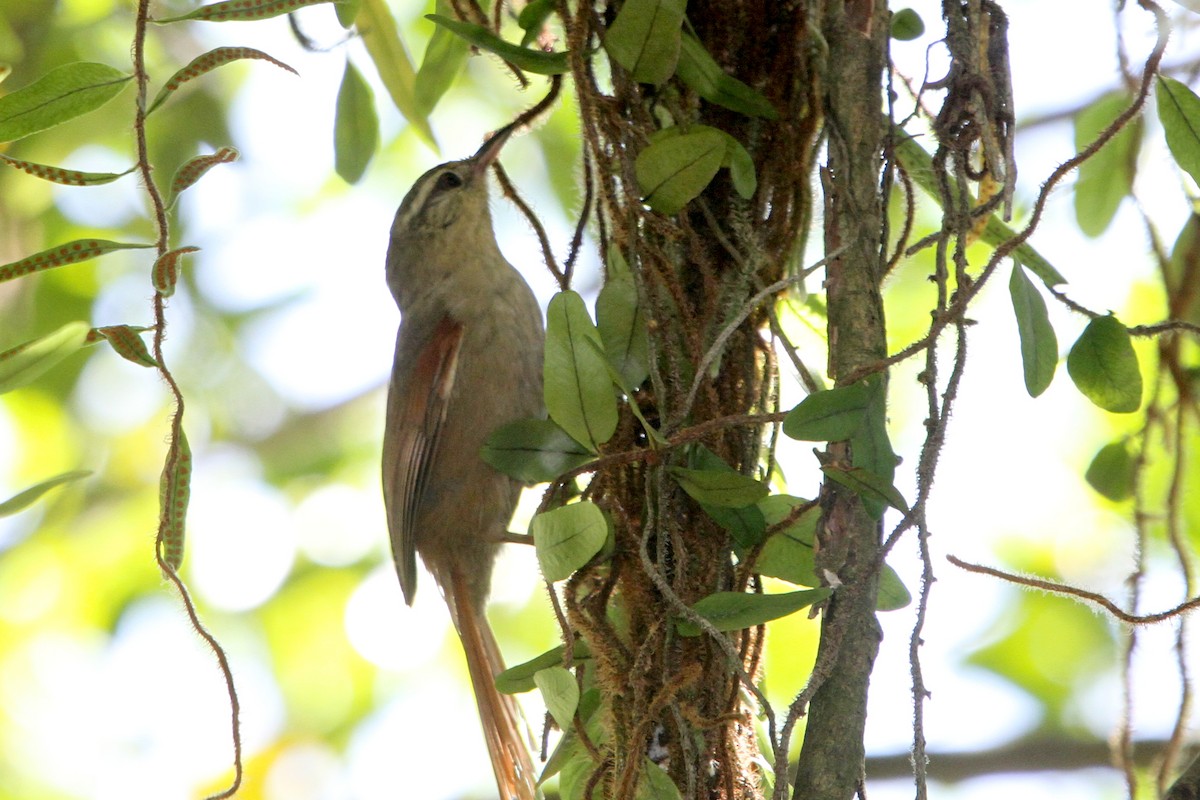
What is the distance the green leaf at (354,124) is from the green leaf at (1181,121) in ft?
6.12

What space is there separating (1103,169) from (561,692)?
190 cm

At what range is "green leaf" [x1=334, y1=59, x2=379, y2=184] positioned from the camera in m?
3.09

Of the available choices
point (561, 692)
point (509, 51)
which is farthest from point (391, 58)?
point (561, 692)

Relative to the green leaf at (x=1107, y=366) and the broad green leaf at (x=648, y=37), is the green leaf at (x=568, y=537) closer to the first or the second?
the broad green leaf at (x=648, y=37)

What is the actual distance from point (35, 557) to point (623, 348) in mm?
4765

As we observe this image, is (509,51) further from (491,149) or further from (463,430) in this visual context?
(463,430)

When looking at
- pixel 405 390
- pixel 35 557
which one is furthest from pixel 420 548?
pixel 35 557

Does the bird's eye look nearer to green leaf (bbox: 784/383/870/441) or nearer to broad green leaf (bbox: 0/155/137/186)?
broad green leaf (bbox: 0/155/137/186)

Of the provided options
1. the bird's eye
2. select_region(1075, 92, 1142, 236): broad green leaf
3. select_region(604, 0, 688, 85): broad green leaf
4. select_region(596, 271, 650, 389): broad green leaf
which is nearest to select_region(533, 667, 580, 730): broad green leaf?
select_region(596, 271, 650, 389): broad green leaf

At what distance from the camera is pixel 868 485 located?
75.2 inches

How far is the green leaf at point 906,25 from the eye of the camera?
2533mm

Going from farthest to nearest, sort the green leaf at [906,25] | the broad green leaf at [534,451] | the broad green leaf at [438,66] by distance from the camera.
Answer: the broad green leaf at [438,66] → the green leaf at [906,25] → the broad green leaf at [534,451]

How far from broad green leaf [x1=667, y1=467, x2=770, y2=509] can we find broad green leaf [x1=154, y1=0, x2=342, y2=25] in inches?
43.9

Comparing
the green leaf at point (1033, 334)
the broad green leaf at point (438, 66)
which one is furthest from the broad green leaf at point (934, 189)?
the broad green leaf at point (438, 66)
